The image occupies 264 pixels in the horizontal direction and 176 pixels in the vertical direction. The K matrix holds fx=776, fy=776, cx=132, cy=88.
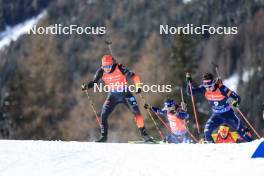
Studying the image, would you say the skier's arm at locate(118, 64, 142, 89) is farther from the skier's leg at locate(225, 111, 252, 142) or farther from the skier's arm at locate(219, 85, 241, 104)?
the skier's leg at locate(225, 111, 252, 142)

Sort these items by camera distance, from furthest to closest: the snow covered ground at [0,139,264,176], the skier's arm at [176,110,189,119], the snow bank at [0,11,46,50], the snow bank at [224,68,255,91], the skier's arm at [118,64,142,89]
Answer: the snow bank at [0,11,46,50]
the snow bank at [224,68,255,91]
the skier's arm at [176,110,189,119]
the skier's arm at [118,64,142,89]
the snow covered ground at [0,139,264,176]

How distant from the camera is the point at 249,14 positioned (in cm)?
8581

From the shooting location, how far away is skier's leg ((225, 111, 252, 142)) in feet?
46.2

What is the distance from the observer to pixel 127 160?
10023 mm

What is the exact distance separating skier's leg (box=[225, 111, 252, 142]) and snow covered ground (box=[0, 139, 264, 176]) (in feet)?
10.1

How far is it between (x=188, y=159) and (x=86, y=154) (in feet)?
4.97

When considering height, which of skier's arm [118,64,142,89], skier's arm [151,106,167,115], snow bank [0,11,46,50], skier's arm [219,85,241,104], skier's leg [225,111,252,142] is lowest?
skier's leg [225,111,252,142]

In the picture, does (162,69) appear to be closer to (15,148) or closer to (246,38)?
(15,148)

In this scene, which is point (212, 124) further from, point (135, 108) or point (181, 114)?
point (135, 108)

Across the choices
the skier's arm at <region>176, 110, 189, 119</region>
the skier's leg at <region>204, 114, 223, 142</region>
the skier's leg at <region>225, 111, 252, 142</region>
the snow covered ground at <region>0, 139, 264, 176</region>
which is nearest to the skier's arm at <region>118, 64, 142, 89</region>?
the skier's arm at <region>176, 110, 189, 119</region>

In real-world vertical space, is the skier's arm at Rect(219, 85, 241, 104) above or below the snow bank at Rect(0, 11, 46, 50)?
below

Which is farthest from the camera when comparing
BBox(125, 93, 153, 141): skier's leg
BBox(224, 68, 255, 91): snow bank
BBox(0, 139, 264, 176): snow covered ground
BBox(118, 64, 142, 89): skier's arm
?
BBox(224, 68, 255, 91): snow bank

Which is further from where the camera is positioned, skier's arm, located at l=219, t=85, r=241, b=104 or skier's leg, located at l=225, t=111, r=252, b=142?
skier's leg, located at l=225, t=111, r=252, b=142

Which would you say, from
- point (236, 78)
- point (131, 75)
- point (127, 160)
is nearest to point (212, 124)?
point (131, 75)
